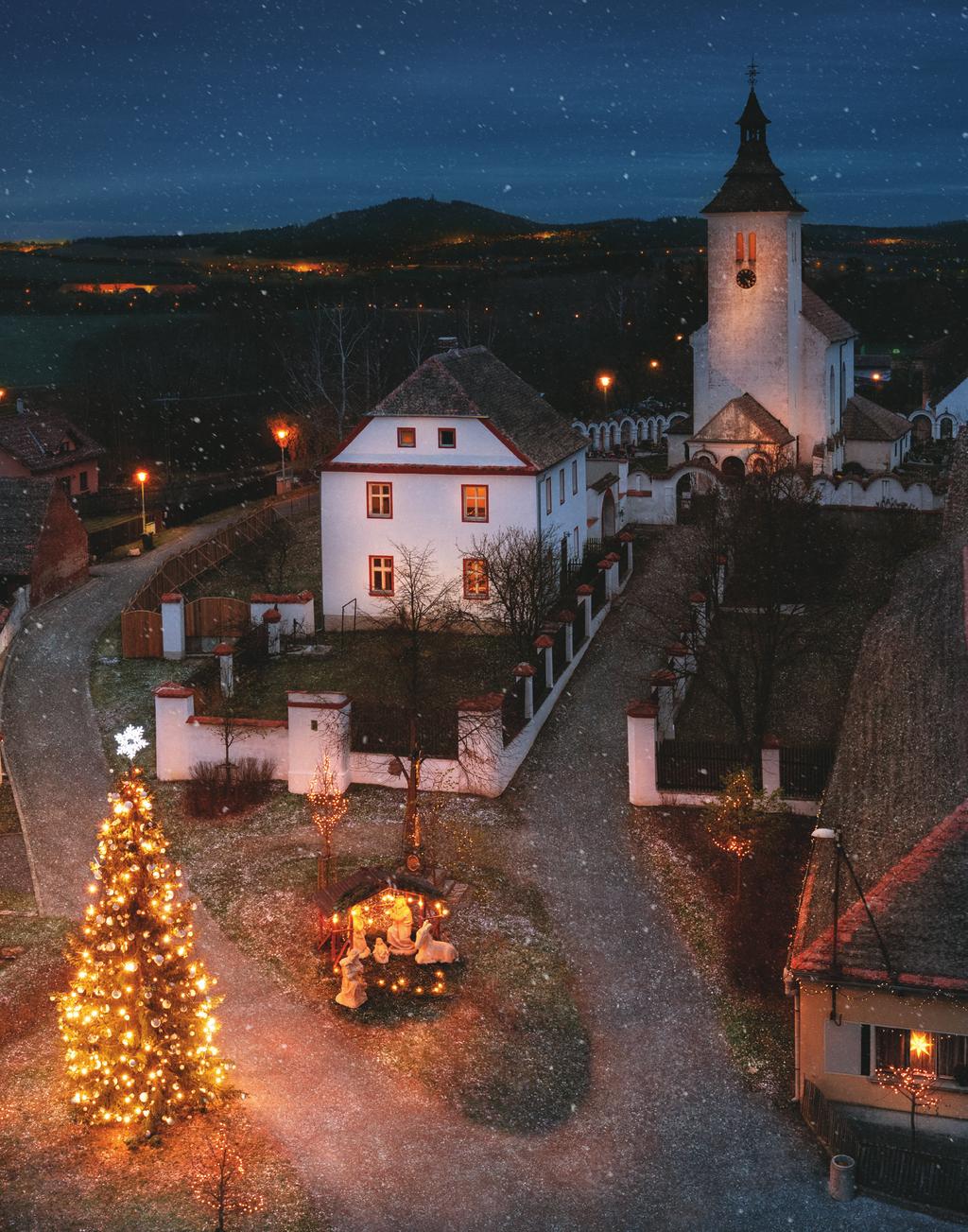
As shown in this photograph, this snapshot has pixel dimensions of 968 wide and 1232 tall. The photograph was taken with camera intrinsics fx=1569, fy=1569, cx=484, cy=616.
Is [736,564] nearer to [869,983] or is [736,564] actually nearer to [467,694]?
[467,694]

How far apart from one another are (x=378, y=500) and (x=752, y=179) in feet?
85.5

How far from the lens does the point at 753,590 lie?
3512cm

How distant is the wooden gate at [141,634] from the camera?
37.4 meters

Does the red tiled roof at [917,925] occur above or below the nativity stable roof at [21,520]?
below

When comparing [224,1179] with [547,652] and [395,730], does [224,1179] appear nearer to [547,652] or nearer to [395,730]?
[395,730]

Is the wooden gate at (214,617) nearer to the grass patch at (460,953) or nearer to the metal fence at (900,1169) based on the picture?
the grass patch at (460,953)

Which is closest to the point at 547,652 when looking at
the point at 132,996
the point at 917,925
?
the point at 917,925

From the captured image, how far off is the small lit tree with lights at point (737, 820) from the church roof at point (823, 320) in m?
37.4

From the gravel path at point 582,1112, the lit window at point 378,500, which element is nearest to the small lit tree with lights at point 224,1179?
the gravel path at point 582,1112

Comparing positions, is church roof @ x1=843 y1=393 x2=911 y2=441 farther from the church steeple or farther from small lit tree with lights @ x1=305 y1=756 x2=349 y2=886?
small lit tree with lights @ x1=305 y1=756 x2=349 y2=886

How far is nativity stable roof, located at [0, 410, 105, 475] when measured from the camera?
5875 centimetres

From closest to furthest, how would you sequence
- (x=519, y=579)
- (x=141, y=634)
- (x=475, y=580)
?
(x=519, y=579) → (x=141, y=634) → (x=475, y=580)

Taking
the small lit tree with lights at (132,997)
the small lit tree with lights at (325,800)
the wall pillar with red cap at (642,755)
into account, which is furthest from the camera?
the wall pillar with red cap at (642,755)

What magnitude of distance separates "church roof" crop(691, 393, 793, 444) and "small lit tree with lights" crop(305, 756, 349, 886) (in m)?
31.0
